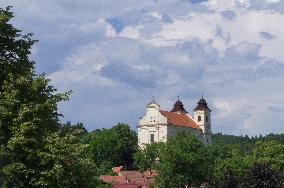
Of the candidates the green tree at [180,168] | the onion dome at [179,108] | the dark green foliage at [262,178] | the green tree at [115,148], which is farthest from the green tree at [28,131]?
the onion dome at [179,108]

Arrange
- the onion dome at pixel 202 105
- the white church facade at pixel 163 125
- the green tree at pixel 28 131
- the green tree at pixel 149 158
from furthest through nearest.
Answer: the onion dome at pixel 202 105 < the white church facade at pixel 163 125 < the green tree at pixel 149 158 < the green tree at pixel 28 131

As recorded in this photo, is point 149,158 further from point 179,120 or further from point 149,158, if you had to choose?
point 179,120

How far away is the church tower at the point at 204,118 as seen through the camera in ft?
447

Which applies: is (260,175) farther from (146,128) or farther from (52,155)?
(146,128)

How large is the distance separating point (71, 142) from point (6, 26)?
18.7 feet

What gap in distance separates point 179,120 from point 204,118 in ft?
31.2

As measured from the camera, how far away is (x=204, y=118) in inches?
5364

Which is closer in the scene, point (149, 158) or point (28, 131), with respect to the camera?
point (28, 131)

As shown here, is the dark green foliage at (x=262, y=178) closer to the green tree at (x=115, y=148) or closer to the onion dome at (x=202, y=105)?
the green tree at (x=115, y=148)

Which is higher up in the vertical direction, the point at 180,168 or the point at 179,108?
the point at 179,108

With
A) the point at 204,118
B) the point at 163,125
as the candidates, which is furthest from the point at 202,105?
the point at 163,125

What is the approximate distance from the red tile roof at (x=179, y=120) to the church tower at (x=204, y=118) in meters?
2.13

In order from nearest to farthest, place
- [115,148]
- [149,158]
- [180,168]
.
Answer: [180,168] < [149,158] < [115,148]

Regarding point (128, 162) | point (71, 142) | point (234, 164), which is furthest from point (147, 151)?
point (71, 142)
